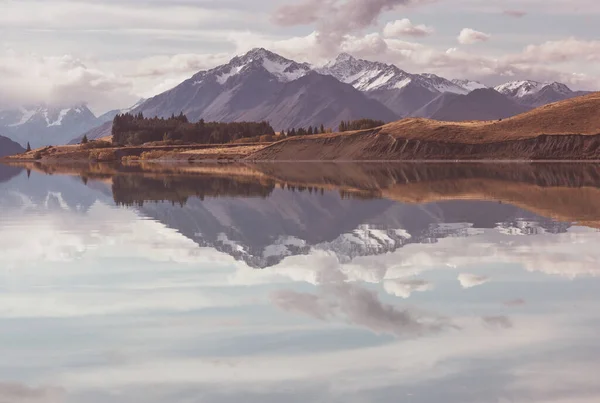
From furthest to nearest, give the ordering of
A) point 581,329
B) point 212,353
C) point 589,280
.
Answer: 1. point 589,280
2. point 581,329
3. point 212,353

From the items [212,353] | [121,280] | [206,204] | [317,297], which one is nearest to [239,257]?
[121,280]

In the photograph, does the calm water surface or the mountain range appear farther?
the mountain range

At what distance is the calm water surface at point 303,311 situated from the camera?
20.4 meters

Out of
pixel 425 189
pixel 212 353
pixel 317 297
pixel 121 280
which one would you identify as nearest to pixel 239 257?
pixel 121 280

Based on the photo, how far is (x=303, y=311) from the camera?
93.4ft

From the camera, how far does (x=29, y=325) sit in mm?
26812

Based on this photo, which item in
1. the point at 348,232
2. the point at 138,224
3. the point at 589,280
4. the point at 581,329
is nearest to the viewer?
the point at 581,329

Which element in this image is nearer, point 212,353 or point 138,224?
point 212,353

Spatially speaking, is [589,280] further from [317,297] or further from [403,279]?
[317,297]

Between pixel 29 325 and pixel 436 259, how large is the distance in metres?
20.7

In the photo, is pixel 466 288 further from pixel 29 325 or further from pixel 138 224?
pixel 138 224

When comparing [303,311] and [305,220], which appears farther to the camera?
[305,220]

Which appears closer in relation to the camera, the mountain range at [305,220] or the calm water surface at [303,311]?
the calm water surface at [303,311]

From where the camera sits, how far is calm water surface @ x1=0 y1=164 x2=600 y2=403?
20.4 metres
